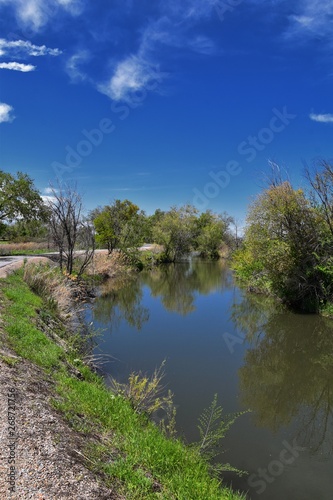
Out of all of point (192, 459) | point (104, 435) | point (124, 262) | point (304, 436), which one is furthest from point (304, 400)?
point (124, 262)

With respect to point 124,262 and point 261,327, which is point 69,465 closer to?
point 261,327

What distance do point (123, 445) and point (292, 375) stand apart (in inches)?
267

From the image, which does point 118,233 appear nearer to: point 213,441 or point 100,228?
point 100,228

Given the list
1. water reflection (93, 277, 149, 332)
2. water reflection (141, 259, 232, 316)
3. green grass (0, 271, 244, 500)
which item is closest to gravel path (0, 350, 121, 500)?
green grass (0, 271, 244, 500)

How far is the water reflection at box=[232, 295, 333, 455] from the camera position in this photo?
7.10 meters

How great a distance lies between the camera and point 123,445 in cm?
448

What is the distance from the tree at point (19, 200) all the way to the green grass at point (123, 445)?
80.9ft

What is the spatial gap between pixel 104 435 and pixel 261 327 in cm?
1151

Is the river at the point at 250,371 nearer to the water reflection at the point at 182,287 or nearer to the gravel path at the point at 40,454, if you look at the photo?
the water reflection at the point at 182,287

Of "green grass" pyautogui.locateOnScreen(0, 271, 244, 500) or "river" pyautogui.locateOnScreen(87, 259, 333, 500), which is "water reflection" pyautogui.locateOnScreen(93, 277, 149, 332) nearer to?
"river" pyautogui.locateOnScreen(87, 259, 333, 500)

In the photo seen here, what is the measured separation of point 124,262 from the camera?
115ft

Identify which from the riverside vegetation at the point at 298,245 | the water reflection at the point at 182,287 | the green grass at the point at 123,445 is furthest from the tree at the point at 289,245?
the green grass at the point at 123,445

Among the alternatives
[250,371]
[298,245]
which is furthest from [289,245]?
[250,371]

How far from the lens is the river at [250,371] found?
5609mm
